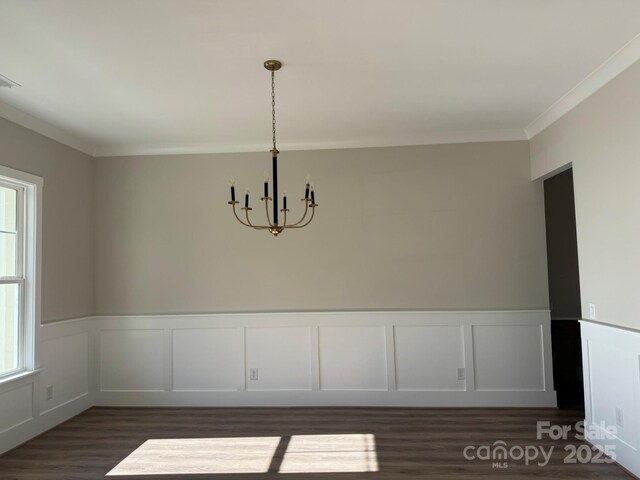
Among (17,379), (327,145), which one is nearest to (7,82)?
(17,379)

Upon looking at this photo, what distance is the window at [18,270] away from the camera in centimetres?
364

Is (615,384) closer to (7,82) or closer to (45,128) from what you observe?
(7,82)

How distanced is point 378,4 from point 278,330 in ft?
10.8

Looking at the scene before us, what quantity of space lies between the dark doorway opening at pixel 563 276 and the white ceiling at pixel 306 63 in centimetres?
106

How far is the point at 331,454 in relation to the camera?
3322 mm

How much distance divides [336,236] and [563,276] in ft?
9.21

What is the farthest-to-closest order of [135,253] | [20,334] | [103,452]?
[135,253]
[20,334]
[103,452]

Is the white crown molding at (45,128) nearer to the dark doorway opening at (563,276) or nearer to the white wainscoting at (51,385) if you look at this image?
the white wainscoting at (51,385)

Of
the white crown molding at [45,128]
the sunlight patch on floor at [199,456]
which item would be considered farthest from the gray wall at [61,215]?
the sunlight patch on floor at [199,456]

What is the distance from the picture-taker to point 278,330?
4.65 m

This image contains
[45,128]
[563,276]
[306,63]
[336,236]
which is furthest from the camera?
[563,276]

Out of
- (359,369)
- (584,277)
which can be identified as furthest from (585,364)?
(359,369)

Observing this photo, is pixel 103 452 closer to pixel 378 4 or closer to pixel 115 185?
pixel 115 185

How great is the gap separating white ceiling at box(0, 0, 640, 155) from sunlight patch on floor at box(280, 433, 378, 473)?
2.79 m
